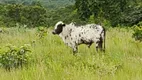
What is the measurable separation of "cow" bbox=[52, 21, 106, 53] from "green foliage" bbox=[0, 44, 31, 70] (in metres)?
1.96

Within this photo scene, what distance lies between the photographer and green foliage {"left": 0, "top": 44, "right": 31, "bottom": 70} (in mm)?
5805

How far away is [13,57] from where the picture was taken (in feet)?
19.2

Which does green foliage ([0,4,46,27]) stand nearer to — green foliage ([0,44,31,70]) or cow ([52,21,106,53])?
cow ([52,21,106,53])

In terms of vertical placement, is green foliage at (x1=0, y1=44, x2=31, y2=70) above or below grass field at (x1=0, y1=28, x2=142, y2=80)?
above

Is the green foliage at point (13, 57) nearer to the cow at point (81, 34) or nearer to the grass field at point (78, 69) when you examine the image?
the grass field at point (78, 69)

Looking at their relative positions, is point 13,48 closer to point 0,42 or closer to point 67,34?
point 67,34

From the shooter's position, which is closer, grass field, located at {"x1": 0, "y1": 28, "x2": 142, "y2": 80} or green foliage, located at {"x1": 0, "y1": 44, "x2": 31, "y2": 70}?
grass field, located at {"x1": 0, "y1": 28, "x2": 142, "y2": 80}

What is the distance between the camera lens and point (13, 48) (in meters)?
5.94

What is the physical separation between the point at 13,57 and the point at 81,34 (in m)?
2.35

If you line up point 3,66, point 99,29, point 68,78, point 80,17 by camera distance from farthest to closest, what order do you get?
1. point 80,17
2. point 99,29
3. point 3,66
4. point 68,78

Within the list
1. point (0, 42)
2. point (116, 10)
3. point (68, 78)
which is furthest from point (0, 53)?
point (116, 10)

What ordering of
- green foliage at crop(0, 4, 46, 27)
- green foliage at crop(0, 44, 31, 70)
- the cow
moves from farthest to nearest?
green foliage at crop(0, 4, 46, 27) → the cow → green foliage at crop(0, 44, 31, 70)

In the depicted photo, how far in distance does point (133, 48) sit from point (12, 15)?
42.6 meters

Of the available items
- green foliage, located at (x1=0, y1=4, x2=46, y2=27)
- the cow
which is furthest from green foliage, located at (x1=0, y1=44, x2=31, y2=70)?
green foliage, located at (x1=0, y1=4, x2=46, y2=27)
